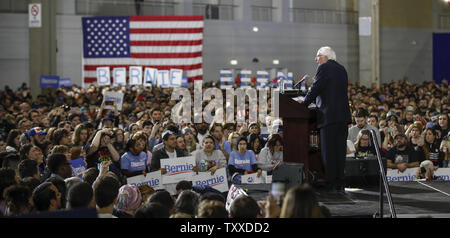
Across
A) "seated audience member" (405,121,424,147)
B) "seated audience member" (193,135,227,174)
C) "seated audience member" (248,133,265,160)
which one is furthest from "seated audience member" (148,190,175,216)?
"seated audience member" (405,121,424,147)

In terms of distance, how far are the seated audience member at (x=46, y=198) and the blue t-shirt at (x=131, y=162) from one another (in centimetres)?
339

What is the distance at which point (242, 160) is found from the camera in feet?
34.1

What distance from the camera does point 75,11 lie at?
2848cm

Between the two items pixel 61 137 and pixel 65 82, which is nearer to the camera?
pixel 61 137

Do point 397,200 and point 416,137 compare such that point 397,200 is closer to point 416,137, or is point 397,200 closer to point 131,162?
point 131,162

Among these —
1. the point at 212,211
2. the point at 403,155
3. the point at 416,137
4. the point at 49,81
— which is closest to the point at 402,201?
the point at 403,155

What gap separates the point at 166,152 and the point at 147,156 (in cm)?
50

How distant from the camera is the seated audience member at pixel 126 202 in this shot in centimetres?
611

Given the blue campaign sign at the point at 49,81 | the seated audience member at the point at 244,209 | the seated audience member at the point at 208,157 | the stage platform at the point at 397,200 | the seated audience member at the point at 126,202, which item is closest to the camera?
the seated audience member at the point at 244,209

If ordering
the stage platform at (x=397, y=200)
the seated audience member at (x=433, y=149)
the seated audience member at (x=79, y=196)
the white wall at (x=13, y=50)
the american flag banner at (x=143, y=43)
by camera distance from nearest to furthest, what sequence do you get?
the seated audience member at (x=79, y=196)
the stage platform at (x=397, y=200)
the seated audience member at (x=433, y=149)
the american flag banner at (x=143, y=43)
the white wall at (x=13, y=50)

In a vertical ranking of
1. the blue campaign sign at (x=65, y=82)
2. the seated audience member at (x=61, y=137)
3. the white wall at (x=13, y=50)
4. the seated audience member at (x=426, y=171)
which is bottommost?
the seated audience member at (x=426, y=171)

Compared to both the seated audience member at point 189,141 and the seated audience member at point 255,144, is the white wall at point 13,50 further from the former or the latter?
the seated audience member at point 255,144

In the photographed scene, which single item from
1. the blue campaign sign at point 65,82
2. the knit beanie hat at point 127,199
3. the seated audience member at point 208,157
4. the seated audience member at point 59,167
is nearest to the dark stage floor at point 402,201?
the knit beanie hat at point 127,199
